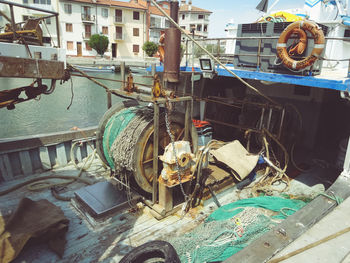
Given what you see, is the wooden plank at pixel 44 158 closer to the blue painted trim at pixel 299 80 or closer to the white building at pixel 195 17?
the blue painted trim at pixel 299 80

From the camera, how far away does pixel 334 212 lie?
4348 millimetres

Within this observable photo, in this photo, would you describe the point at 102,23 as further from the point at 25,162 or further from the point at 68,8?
the point at 25,162

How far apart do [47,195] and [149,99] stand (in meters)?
3.42

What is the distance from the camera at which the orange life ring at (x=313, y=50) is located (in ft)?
20.0

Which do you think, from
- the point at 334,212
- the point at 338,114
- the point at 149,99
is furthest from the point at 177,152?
the point at 338,114

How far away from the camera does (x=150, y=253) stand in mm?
3926

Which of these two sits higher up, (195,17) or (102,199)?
(195,17)

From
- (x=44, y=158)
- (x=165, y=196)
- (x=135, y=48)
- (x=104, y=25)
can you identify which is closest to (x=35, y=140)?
(x=44, y=158)

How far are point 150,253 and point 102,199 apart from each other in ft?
6.91

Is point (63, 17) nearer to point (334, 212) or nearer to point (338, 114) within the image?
point (338, 114)

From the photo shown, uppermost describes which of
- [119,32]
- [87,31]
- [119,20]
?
[119,20]

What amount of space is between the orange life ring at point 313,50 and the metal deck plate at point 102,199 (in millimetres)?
5157

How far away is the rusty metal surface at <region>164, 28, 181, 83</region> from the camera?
5777 mm

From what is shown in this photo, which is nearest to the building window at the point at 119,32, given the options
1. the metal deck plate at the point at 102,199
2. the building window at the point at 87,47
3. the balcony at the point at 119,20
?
the balcony at the point at 119,20
